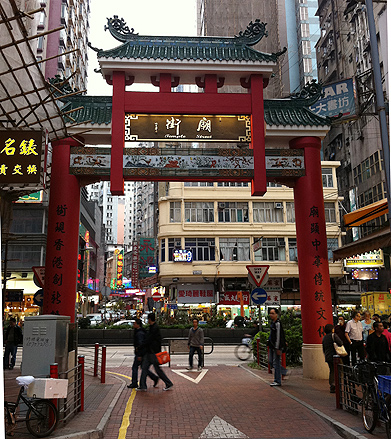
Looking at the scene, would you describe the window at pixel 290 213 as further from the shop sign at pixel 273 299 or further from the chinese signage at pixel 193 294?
the chinese signage at pixel 193 294

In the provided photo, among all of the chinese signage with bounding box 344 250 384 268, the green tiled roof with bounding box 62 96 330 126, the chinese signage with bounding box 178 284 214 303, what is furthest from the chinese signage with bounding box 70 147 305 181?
the chinese signage with bounding box 178 284 214 303

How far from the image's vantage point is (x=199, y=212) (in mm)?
40844

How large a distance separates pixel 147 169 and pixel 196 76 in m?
3.71

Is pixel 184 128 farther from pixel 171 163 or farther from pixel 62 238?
pixel 62 238

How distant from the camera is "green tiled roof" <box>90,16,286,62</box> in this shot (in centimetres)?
1485

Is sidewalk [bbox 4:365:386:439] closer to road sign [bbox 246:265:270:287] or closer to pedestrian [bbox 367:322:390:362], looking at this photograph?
pedestrian [bbox 367:322:390:362]

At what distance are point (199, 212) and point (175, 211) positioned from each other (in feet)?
6.91

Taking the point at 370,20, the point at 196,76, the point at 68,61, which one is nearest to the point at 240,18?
the point at 68,61

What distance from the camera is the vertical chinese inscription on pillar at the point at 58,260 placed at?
1360 centimetres

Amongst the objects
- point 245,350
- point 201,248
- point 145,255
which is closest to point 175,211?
point 201,248

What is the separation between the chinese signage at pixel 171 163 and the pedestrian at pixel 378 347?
598 cm

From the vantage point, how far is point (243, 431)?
772cm

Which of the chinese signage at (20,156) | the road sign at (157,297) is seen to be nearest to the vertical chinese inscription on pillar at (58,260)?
the chinese signage at (20,156)

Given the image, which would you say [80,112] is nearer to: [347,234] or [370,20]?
[370,20]
